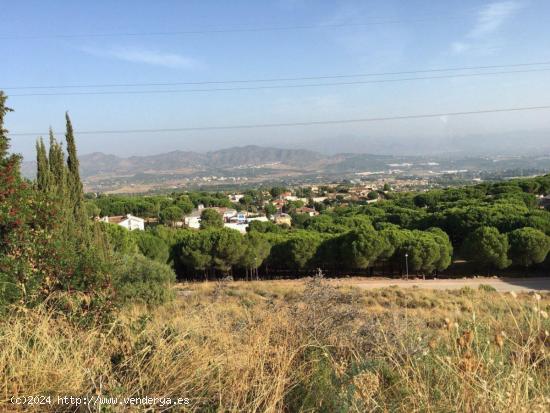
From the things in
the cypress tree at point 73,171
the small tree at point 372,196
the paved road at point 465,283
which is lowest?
the small tree at point 372,196

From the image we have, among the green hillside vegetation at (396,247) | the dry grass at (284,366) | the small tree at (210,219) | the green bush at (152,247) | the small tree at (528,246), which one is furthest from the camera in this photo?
the small tree at (210,219)

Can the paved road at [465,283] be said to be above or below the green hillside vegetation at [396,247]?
below

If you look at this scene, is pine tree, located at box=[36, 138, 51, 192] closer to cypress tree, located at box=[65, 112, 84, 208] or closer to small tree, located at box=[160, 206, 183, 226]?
cypress tree, located at box=[65, 112, 84, 208]

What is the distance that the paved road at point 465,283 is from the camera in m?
22.2

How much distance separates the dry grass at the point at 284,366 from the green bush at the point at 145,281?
9152 mm

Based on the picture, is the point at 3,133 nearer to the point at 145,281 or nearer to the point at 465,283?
the point at 145,281

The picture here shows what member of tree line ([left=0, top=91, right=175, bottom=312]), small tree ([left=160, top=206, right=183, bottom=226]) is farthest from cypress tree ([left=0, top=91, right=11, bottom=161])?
small tree ([left=160, top=206, right=183, bottom=226])

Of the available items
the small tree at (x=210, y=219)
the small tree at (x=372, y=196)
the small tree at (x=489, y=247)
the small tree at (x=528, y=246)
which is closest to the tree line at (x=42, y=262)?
the small tree at (x=489, y=247)

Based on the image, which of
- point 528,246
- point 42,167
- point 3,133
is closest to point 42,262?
point 3,133

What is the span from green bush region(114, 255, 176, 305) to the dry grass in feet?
30.0

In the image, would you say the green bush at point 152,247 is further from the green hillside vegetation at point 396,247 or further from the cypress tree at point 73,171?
the cypress tree at point 73,171

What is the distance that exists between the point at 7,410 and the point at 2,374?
0.29 meters

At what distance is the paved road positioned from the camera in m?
22.2

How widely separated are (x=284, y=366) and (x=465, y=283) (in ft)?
77.5
